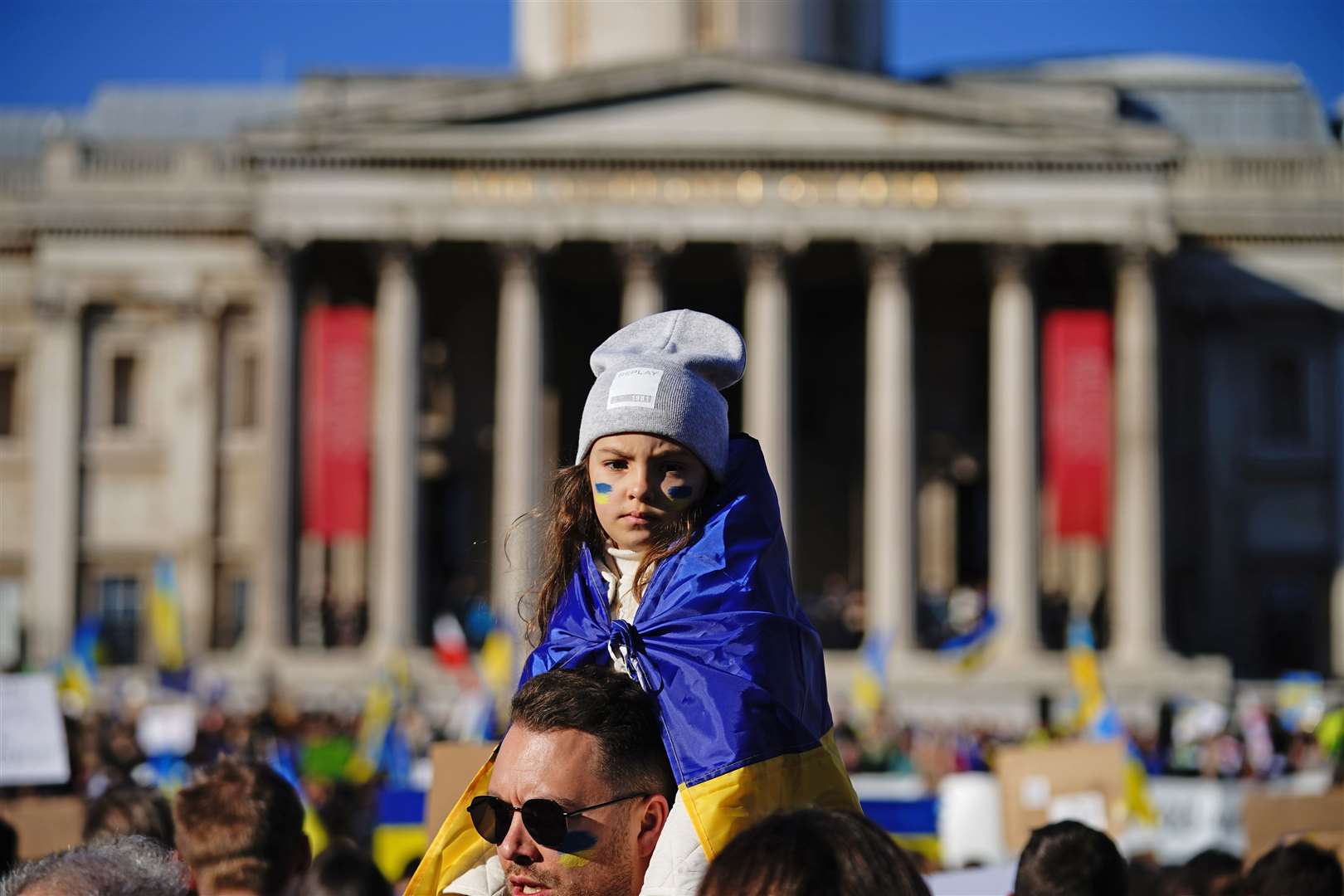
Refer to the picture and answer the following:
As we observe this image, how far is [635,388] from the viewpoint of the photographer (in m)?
6.23

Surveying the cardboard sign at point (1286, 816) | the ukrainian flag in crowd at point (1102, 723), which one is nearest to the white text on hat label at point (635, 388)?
the cardboard sign at point (1286, 816)

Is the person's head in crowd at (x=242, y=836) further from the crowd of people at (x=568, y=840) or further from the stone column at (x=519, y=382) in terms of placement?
the stone column at (x=519, y=382)

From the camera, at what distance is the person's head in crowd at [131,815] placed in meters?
9.45

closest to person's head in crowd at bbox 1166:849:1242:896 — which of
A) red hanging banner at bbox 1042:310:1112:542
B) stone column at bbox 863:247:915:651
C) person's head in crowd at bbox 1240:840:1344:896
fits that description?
person's head in crowd at bbox 1240:840:1344:896

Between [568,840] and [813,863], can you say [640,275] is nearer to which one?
[568,840]

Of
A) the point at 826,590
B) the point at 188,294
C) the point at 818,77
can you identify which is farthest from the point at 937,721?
the point at 188,294

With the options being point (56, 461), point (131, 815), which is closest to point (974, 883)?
point (131, 815)

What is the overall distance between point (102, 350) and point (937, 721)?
24593 mm

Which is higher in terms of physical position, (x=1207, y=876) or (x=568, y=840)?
(x=568, y=840)

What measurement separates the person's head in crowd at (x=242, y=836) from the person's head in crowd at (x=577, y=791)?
102 inches

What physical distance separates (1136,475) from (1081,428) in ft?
5.35

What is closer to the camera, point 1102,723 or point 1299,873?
point 1299,873

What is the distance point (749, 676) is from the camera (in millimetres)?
A: 5645

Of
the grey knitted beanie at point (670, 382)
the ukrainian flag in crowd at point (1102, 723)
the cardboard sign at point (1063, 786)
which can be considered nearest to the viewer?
the grey knitted beanie at point (670, 382)
